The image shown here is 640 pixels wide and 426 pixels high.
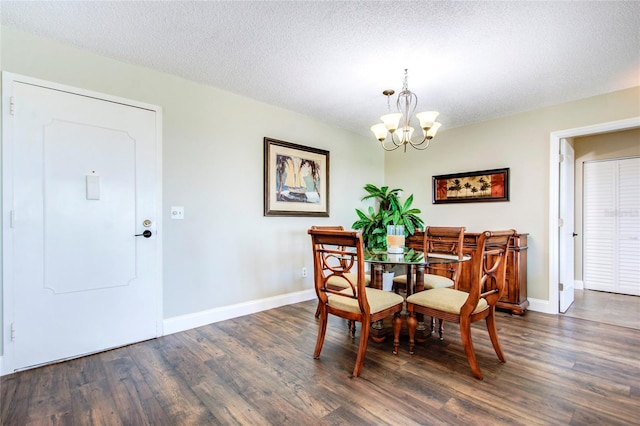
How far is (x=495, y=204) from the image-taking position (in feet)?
12.7

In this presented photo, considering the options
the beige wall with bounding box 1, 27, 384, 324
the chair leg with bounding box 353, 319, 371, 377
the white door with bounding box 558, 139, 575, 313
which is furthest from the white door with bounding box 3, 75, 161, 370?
the white door with bounding box 558, 139, 575, 313

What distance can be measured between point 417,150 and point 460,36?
2622 mm

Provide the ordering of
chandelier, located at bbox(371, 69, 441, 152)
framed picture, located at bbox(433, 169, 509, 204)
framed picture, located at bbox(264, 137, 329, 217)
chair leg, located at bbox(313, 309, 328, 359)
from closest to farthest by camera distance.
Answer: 1. chair leg, located at bbox(313, 309, 328, 359)
2. chandelier, located at bbox(371, 69, 441, 152)
3. framed picture, located at bbox(264, 137, 329, 217)
4. framed picture, located at bbox(433, 169, 509, 204)

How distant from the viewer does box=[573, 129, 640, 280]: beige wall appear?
4133 mm

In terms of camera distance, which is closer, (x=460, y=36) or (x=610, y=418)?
(x=610, y=418)

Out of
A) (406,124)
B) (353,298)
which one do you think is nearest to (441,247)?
(406,124)

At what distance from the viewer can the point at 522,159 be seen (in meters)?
3.66

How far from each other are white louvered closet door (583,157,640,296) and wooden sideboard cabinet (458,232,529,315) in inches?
74.4

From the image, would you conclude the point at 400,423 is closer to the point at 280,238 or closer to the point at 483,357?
the point at 483,357

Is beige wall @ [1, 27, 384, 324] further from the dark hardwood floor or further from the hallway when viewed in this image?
the hallway

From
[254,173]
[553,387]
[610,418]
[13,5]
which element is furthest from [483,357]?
[13,5]

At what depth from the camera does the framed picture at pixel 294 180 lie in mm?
3523

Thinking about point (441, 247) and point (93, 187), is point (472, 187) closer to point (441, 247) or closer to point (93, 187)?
point (441, 247)

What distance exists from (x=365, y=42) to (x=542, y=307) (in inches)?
135
